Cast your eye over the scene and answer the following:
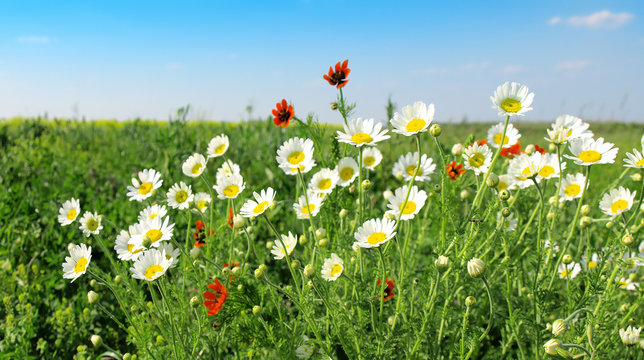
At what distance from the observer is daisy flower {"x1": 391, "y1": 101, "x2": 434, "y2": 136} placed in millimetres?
1258

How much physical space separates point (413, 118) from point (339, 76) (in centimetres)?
38

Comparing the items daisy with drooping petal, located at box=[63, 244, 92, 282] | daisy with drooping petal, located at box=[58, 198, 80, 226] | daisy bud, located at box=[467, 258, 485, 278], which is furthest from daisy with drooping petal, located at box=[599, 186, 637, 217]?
daisy with drooping petal, located at box=[58, 198, 80, 226]

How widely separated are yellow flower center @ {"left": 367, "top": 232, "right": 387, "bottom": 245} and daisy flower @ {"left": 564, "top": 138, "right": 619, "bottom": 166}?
0.72 meters

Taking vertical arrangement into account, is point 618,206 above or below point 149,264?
above

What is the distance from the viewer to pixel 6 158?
3518 millimetres

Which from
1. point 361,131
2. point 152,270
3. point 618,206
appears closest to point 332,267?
point 361,131

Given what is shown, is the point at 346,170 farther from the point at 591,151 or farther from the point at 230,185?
the point at 591,151

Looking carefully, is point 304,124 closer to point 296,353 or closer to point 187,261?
point 187,261

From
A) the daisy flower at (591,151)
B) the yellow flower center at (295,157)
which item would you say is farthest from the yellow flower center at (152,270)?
the daisy flower at (591,151)

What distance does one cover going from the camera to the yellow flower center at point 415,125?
4.09 ft

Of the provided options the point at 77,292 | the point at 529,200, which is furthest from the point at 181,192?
the point at 529,200

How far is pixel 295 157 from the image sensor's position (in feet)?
5.09

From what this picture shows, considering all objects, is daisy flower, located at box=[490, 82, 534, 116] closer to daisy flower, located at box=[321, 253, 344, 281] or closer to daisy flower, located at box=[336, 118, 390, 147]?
daisy flower, located at box=[336, 118, 390, 147]

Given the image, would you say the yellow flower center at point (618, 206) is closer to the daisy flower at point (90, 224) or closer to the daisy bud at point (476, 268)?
the daisy bud at point (476, 268)
